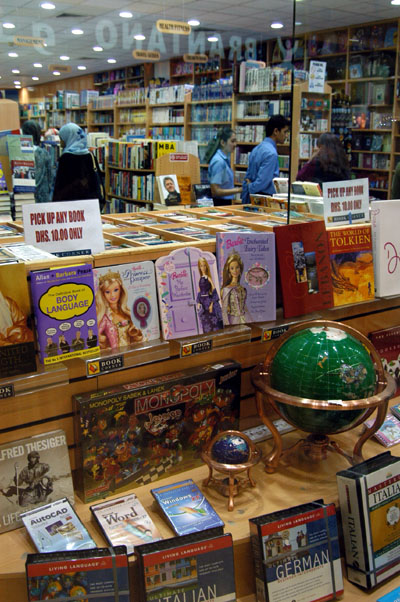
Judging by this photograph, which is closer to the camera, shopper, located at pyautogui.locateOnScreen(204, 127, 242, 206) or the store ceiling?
shopper, located at pyautogui.locateOnScreen(204, 127, 242, 206)

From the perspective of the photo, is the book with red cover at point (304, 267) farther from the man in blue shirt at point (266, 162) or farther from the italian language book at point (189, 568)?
the man in blue shirt at point (266, 162)

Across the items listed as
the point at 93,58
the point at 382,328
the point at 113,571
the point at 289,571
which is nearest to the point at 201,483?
the point at 289,571

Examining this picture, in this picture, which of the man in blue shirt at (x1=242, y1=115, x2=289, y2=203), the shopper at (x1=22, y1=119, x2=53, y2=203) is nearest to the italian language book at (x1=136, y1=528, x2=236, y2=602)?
the man in blue shirt at (x1=242, y1=115, x2=289, y2=203)

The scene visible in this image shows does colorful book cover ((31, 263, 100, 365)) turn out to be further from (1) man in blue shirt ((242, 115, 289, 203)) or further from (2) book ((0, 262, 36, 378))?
(1) man in blue shirt ((242, 115, 289, 203))

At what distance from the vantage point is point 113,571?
1431 millimetres

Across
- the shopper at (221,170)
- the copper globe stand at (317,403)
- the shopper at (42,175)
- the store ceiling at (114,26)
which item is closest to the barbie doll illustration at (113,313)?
the copper globe stand at (317,403)

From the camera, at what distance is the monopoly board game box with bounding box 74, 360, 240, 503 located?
1.77 meters

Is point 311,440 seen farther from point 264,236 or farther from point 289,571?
point 264,236

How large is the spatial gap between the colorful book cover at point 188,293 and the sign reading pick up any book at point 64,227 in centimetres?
23

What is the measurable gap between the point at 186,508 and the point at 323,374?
23.1 inches

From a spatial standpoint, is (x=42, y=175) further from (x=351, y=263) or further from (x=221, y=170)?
(x=351, y=263)

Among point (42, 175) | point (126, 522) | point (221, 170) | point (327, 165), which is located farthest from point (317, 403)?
point (42, 175)

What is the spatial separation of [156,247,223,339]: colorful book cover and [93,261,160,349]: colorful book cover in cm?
4

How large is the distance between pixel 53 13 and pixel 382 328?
785cm
